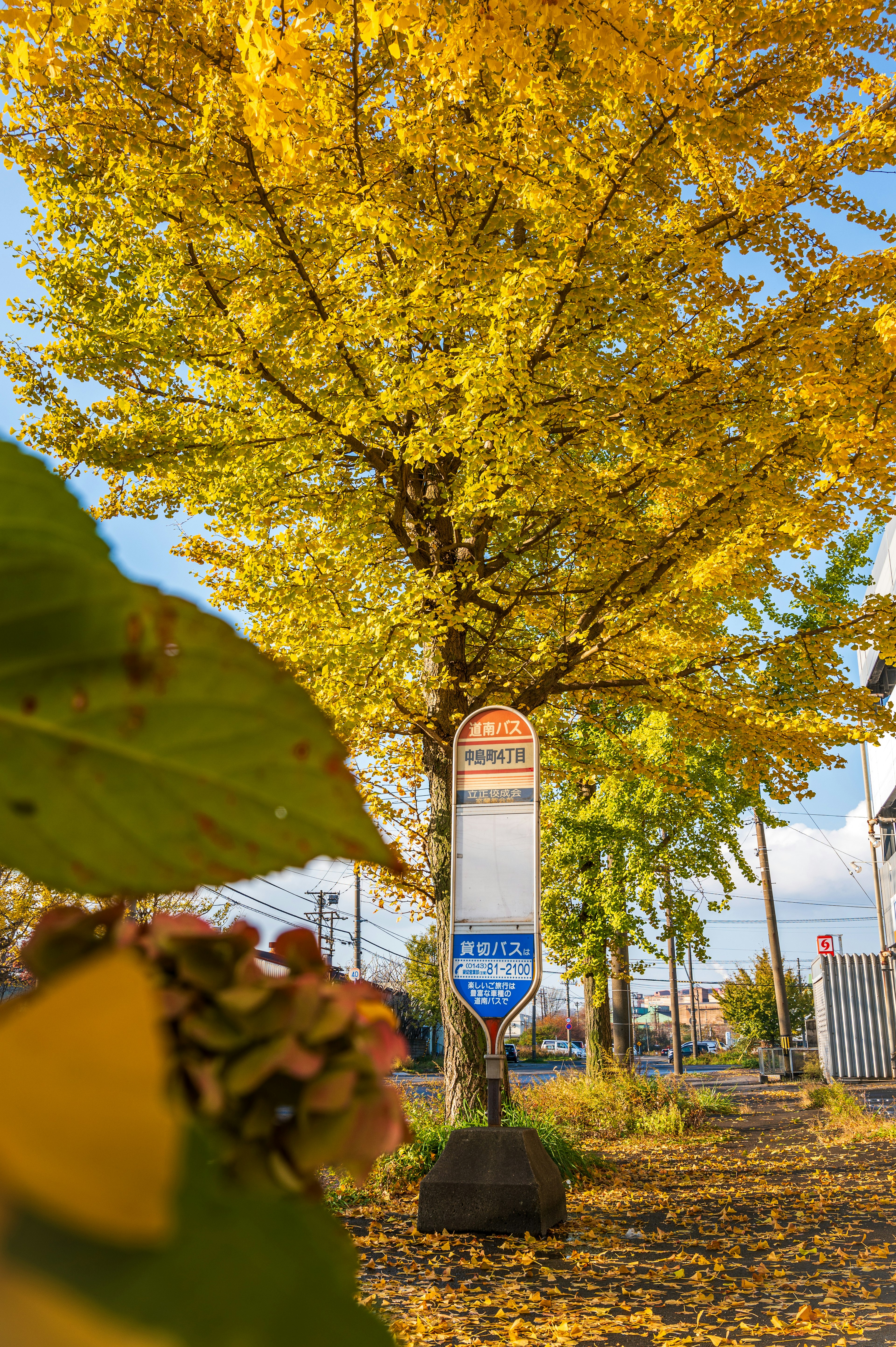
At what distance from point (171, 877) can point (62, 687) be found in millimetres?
71

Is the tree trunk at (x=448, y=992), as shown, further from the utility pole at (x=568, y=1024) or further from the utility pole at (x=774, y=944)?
the utility pole at (x=774, y=944)

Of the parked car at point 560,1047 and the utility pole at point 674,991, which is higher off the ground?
the utility pole at point 674,991

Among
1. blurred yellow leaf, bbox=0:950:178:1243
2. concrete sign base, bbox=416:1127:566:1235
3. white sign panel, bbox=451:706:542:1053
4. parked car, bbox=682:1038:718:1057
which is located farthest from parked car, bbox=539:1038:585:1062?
blurred yellow leaf, bbox=0:950:178:1243

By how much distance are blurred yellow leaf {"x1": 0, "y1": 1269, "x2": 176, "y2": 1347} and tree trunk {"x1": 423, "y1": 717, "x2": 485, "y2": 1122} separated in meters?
8.31

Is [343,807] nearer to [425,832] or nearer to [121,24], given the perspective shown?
[121,24]

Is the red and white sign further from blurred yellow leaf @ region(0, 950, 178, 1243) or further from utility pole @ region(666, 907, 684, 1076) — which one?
utility pole @ region(666, 907, 684, 1076)

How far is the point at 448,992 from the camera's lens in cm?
949

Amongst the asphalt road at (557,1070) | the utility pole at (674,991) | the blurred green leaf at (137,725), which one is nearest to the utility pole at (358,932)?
the asphalt road at (557,1070)

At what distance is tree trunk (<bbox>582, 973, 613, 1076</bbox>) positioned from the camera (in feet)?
58.5

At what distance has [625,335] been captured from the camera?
769 centimetres

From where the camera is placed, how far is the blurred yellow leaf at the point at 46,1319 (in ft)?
0.52

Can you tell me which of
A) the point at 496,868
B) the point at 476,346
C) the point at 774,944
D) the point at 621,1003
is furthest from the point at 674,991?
the point at 476,346

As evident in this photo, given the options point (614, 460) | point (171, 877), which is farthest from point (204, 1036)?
point (614, 460)

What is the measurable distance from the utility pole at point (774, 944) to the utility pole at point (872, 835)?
3225 mm
